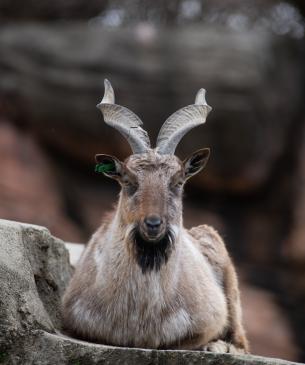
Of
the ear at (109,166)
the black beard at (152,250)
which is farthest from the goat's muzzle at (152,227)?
the ear at (109,166)

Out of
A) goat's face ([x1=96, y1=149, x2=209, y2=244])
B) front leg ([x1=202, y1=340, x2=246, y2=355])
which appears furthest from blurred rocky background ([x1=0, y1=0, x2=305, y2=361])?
goat's face ([x1=96, y1=149, x2=209, y2=244])

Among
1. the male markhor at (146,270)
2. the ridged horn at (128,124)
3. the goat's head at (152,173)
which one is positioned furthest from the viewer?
the ridged horn at (128,124)

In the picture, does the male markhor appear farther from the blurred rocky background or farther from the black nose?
the blurred rocky background

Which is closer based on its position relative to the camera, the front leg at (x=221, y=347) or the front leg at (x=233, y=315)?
the front leg at (x=221, y=347)

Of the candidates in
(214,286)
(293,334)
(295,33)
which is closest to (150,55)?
(295,33)

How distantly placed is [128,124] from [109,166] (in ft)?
1.51

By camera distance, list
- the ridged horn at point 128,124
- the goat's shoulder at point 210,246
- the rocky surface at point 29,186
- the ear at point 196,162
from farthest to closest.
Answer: the rocky surface at point 29,186
the goat's shoulder at point 210,246
the ear at point 196,162
the ridged horn at point 128,124

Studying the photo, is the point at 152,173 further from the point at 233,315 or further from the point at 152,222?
the point at 233,315

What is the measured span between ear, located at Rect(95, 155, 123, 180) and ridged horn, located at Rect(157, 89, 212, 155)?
0.39m

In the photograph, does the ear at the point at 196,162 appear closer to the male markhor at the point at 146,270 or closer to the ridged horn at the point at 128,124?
the male markhor at the point at 146,270

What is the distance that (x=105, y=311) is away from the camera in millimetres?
7293

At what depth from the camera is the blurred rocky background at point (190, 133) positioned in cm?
1652

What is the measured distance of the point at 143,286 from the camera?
7262 mm

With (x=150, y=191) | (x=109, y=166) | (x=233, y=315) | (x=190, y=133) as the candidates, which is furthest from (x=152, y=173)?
(x=190, y=133)
